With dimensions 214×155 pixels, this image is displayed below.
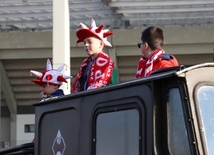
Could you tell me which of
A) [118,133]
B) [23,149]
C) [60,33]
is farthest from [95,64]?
[60,33]

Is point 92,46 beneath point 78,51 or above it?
beneath

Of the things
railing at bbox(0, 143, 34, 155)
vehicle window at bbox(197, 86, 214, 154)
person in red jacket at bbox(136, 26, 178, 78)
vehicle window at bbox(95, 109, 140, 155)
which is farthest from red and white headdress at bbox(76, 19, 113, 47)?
vehicle window at bbox(197, 86, 214, 154)

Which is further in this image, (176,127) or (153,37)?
(153,37)

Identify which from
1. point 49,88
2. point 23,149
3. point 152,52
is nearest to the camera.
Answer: point 152,52

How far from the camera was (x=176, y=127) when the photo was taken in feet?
12.0

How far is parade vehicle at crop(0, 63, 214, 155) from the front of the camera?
3611 mm

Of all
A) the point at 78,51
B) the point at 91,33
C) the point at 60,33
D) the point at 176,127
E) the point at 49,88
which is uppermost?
the point at 78,51

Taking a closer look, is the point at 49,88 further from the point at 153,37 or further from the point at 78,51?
the point at 78,51

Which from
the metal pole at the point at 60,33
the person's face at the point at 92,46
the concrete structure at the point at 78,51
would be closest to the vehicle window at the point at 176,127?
the person's face at the point at 92,46

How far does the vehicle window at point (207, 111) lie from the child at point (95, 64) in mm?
1532

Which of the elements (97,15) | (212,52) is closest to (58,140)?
(97,15)

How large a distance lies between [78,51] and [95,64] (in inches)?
904

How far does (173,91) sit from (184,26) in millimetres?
24636

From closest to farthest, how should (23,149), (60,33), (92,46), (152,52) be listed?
(152,52), (23,149), (92,46), (60,33)
